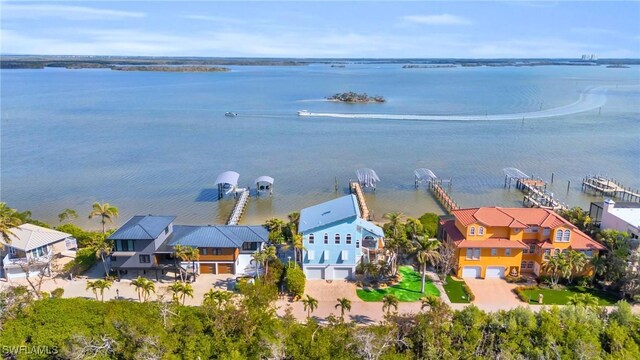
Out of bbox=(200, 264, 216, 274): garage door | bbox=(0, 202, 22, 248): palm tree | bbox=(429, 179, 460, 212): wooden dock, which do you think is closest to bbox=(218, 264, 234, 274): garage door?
bbox=(200, 264, 216, 274): garage door

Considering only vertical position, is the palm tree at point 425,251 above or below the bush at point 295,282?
above

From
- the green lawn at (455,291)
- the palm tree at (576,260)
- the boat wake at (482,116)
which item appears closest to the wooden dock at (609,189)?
the palm tree at (576,260)

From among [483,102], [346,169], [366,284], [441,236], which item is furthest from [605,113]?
[366,284]

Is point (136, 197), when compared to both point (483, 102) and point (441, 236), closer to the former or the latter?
point (441, 236)

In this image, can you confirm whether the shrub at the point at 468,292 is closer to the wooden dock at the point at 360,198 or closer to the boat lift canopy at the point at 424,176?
the wooden dock at the point at 360,198

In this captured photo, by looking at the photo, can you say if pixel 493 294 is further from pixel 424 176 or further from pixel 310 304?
pixel 424 176

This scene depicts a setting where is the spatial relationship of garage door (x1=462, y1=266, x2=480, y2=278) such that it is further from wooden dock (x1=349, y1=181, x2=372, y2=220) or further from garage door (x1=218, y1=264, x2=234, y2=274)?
garage door (x1=218, y1=264, x2=234, y2=274)

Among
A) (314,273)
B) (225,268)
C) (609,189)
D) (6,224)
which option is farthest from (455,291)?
(609,189)
